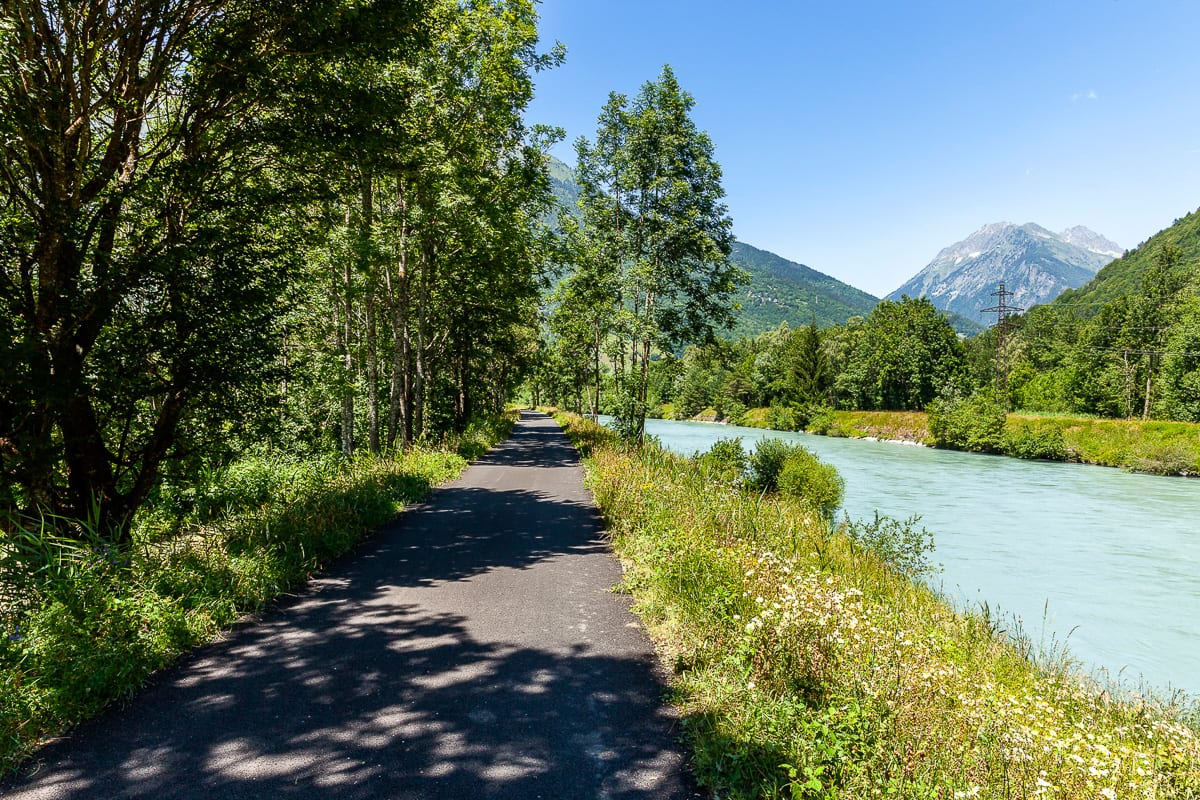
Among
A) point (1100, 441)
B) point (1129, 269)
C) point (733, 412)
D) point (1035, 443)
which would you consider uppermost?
point (1129, 269)

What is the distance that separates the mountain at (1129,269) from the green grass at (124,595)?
508 feet

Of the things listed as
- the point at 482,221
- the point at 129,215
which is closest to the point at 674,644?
the point at 129,215

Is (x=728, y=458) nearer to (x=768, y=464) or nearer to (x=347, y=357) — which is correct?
(x=768, y=464)

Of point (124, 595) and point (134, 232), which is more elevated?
point (134, 232)

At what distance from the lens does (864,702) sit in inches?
136

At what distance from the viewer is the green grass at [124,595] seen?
12.1ft

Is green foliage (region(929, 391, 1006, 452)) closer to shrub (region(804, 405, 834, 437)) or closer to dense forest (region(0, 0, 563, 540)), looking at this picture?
shrub (region(804, 405, 834, 437))

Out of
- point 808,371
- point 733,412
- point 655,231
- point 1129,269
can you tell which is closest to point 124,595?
point 655,231

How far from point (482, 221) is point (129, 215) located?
8618 mm

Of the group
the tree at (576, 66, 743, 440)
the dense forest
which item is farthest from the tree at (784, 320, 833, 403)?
the dense forest

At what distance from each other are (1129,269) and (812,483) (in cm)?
Result: 17759

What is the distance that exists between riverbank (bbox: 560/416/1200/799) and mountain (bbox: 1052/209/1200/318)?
5953 inches

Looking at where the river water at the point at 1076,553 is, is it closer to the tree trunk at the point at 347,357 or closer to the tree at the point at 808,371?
the tree trunk at the point at 347,357

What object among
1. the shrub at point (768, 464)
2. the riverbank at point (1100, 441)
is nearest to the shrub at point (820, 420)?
the riverbank at point (1100, 441)
